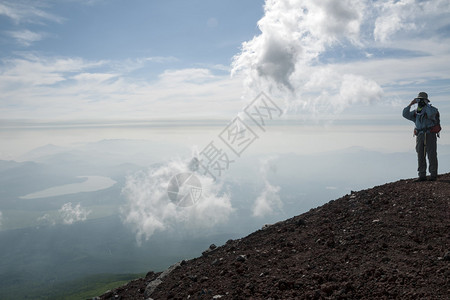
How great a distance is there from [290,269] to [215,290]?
2.34 m

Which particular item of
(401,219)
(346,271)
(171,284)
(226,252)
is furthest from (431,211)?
(171,284)

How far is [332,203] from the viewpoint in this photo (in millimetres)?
14078

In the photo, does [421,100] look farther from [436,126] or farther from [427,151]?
[427,151]

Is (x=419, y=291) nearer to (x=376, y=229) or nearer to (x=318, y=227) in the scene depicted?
(x=376, y=229)

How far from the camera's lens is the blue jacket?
13688mm

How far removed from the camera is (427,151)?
13977mm

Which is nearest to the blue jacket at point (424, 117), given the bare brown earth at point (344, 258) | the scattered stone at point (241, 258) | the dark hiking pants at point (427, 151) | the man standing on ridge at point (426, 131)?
the man standing on ridge at point (426, 131)

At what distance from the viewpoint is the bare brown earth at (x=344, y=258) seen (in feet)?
21.7

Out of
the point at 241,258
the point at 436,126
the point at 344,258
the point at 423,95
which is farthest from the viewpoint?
the point at 423,95

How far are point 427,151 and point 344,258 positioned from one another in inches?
370

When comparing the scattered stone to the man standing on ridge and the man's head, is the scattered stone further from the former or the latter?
the man's head

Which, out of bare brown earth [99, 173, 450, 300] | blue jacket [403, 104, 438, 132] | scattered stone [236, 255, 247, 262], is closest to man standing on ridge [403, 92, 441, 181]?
blue jacket [403, 104, 438, 132]

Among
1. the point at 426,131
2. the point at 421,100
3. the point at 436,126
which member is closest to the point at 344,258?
the point at 426,131

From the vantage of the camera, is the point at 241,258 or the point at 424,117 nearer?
the point at 241,258
